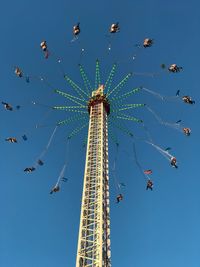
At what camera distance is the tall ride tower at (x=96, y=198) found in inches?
1845

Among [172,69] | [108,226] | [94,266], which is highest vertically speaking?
[172,69]

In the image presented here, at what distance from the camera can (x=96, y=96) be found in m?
66.2

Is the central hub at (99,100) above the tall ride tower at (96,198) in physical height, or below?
above

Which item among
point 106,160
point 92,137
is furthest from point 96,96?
point 106,160

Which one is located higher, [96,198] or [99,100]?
[99,100]

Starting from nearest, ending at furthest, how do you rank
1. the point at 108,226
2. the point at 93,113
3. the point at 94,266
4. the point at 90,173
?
the point at 94,266, the point at 108,226, the point at 90,173, the point at 93,113

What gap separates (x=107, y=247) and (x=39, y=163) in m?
18.7

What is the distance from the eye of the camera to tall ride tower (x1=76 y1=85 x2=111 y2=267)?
1845 inches

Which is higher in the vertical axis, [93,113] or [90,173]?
[93,113]

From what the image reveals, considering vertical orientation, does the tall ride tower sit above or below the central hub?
below

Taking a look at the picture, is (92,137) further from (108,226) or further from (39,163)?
(108,226)

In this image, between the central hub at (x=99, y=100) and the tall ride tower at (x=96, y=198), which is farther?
the central hub at (x=99, y=100)

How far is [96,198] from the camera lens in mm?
52000

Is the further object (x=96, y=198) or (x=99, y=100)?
(x=99, y=100)
